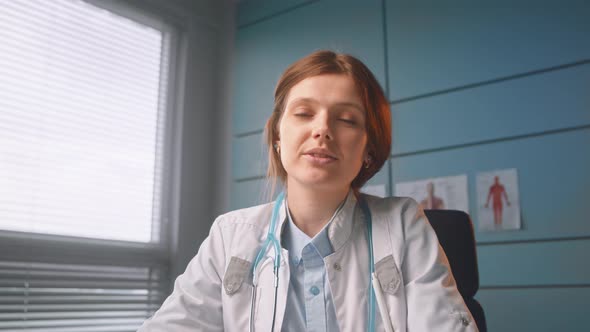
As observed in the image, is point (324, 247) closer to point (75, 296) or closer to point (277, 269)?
point (277, 269)

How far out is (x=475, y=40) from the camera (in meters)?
2.46

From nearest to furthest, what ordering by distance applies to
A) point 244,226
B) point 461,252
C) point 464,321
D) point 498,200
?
point 464,321, point 244,226, point 461,252, point 498,200

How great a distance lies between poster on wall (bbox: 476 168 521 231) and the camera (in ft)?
7.42

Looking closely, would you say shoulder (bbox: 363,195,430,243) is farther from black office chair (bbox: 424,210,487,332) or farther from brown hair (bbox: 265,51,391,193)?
black office chair (bbox: 424,210,487,332)

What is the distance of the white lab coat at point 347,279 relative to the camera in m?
1.06

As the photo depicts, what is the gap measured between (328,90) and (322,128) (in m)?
0.10

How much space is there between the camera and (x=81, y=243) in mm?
2641

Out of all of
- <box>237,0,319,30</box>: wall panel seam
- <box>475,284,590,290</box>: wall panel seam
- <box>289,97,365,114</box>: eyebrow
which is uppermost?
<box>237,0,319,30</box>: wall panel seam

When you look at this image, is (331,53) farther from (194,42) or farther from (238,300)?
(194,42)

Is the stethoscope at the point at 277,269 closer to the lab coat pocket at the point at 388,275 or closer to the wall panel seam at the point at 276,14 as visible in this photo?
the lab coat pocket at the point at 388,275

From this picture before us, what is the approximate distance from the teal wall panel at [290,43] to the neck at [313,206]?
62.8 inches

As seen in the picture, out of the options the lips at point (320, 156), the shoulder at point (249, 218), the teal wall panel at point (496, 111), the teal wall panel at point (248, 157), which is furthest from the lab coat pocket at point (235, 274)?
the teal wall panel at point (248, 157)

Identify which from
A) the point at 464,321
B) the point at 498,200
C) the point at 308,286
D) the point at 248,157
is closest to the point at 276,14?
the point at 248,157

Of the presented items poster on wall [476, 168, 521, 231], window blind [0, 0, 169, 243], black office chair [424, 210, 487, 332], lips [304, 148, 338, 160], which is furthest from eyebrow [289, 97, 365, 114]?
window blind [0, 0, 169, 243]
